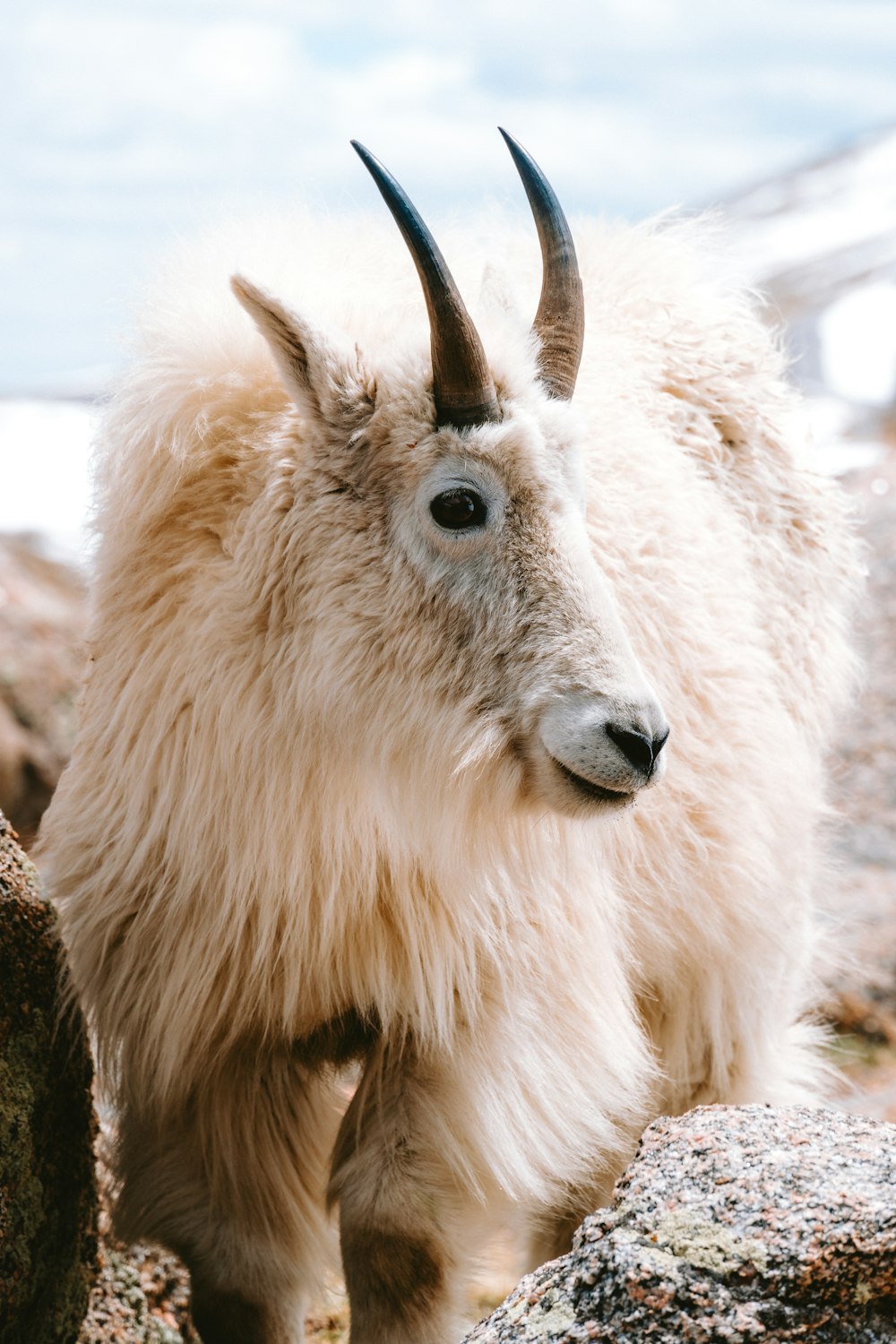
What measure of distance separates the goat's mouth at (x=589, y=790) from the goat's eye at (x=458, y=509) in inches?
22.2

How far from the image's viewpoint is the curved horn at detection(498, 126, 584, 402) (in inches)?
143

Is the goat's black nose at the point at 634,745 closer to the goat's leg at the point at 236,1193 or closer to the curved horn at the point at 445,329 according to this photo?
the curved horn at the point at 445,329

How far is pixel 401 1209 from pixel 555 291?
2.25 meters

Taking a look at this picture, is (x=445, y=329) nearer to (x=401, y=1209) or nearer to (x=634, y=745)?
(x=634, y=745)

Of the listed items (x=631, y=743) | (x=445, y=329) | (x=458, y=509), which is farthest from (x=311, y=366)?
(x=631, y=743)

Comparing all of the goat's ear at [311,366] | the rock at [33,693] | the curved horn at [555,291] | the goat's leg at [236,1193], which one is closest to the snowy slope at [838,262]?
the curved horn at [555,291]

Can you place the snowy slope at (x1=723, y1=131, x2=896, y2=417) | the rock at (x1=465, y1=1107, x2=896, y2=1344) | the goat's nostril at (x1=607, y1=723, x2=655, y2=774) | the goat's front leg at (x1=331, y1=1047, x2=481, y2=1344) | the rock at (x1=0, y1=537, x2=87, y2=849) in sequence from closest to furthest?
the rock at (x1=465, y1=1107, x2=896, y2=1344) → the goat's nostril at (x1=607, y1=723, x2=655, y2=774) → the goat's front leg at (x1=331, y1=1047, x2=481, y2=1344) → the rock at (x1=0, y1=537, x2=87, y2=849) → the snowy slope at (x1=723, y1=131, x2=896, y2=417)

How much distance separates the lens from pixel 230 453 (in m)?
3.54

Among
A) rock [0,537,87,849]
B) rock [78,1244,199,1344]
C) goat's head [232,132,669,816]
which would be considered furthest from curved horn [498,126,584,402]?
rock [0,537,87,849]

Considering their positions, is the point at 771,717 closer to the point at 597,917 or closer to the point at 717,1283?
the point at 597,917

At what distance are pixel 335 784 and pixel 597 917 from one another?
81 cm

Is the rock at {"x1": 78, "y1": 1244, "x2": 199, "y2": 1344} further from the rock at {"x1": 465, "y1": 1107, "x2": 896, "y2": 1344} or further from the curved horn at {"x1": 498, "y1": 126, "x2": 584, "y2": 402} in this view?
the curved horn at {"x1": 498, "y1": 126, "x2": 584, "y2": 402}

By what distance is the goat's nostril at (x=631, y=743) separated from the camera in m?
3.11

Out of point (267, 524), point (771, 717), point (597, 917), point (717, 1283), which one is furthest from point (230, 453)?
point (717, 1283)
